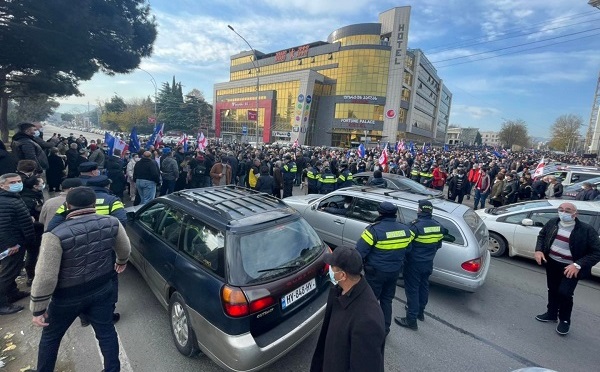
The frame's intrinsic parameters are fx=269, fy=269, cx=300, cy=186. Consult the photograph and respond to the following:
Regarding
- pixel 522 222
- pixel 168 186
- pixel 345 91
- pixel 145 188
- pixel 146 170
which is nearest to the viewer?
pixel 522 222

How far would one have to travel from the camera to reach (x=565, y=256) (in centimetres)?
366

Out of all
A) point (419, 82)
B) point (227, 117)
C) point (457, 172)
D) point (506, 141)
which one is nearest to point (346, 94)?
point (419, 82)

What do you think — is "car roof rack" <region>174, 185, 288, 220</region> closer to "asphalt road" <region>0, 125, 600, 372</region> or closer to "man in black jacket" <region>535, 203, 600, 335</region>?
"asphalt road" <region>0, 125, 600, 372</region>

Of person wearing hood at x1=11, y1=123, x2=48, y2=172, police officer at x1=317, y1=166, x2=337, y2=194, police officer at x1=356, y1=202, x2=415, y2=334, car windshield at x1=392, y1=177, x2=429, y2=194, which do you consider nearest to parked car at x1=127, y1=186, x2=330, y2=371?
police officer at x1=356, y1=202, x2=415, y2=334

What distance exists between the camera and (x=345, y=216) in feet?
17.9

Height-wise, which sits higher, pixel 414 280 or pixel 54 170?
pixel 54 170

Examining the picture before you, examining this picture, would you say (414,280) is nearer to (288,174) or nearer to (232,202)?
(232,202)

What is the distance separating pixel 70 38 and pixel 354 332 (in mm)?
A: 15901

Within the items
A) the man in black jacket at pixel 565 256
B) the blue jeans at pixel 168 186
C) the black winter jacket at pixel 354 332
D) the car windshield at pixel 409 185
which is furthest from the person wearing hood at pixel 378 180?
the black winter jacket at pixel 354 332

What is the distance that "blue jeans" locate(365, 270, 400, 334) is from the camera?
→ 3.14 meters

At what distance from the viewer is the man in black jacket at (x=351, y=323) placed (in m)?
1.59

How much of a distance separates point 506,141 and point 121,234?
337ft

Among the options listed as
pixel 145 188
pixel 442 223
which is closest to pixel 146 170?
pixel 145 188

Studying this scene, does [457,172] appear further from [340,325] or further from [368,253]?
[340,325]
